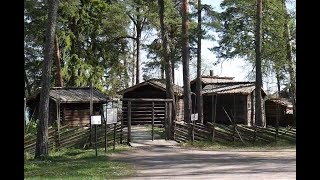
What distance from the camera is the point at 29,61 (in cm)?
4456

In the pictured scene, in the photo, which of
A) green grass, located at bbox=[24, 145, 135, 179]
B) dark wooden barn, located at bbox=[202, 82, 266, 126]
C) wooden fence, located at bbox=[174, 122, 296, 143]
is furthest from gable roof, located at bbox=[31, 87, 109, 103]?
green grass, located at bbox=[24, 145, 135, 179]

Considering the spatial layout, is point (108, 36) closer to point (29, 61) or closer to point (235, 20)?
point (29, 61)

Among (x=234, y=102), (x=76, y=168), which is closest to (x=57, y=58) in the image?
(x=234, y=102)

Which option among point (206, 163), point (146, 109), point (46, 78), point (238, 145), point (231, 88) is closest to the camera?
point (206, 163)

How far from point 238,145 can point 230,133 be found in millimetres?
1071

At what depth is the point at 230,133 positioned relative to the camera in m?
23.4

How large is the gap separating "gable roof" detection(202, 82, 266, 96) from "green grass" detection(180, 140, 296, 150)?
1551 centimetres

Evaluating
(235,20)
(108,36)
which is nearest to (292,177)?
(235,20)

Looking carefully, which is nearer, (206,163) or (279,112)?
(206,163)

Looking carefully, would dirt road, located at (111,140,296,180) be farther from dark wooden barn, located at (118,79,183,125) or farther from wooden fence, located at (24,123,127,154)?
dark wooden barn, located at (118,79,183,125)

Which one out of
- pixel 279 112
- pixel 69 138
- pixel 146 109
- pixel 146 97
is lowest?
pixel 69 138

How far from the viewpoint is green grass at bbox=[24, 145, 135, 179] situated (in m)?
12.9

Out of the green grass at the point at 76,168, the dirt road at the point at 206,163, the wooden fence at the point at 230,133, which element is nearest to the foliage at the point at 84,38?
the wooden fence at the point at 230,133

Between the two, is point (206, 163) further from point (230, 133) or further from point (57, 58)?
point (57, 58)
